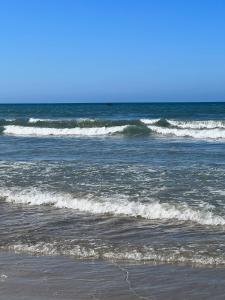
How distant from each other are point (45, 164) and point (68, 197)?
202 inches

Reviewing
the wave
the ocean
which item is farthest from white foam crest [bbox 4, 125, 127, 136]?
the wave

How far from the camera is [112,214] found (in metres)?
9.12

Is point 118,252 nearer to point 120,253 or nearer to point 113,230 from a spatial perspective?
point 120,253

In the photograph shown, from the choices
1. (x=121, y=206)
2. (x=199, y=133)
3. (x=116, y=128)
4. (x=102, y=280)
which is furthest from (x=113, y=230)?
(x=116, y=128)

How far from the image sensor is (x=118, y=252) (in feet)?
22.7

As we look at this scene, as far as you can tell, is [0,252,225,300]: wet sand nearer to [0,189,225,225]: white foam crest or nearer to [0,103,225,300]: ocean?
[0,103,225,300]: ocean

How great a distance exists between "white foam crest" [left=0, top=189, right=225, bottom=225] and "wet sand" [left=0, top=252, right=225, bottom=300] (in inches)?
90.5

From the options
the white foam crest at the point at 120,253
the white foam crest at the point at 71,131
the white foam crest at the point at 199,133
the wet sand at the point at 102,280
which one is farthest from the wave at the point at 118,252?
the white foam crest at the point at 71,131

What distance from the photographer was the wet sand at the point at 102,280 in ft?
17.8

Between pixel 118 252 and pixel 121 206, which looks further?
pixel 121 206

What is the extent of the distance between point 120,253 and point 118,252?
5 centimetres

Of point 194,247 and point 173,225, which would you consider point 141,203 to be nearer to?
point 173,225

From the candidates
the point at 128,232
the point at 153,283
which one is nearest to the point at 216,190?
the point at 128,232

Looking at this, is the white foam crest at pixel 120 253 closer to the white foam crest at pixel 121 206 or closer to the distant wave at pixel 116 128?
the white foam crest at pixel 121 206
